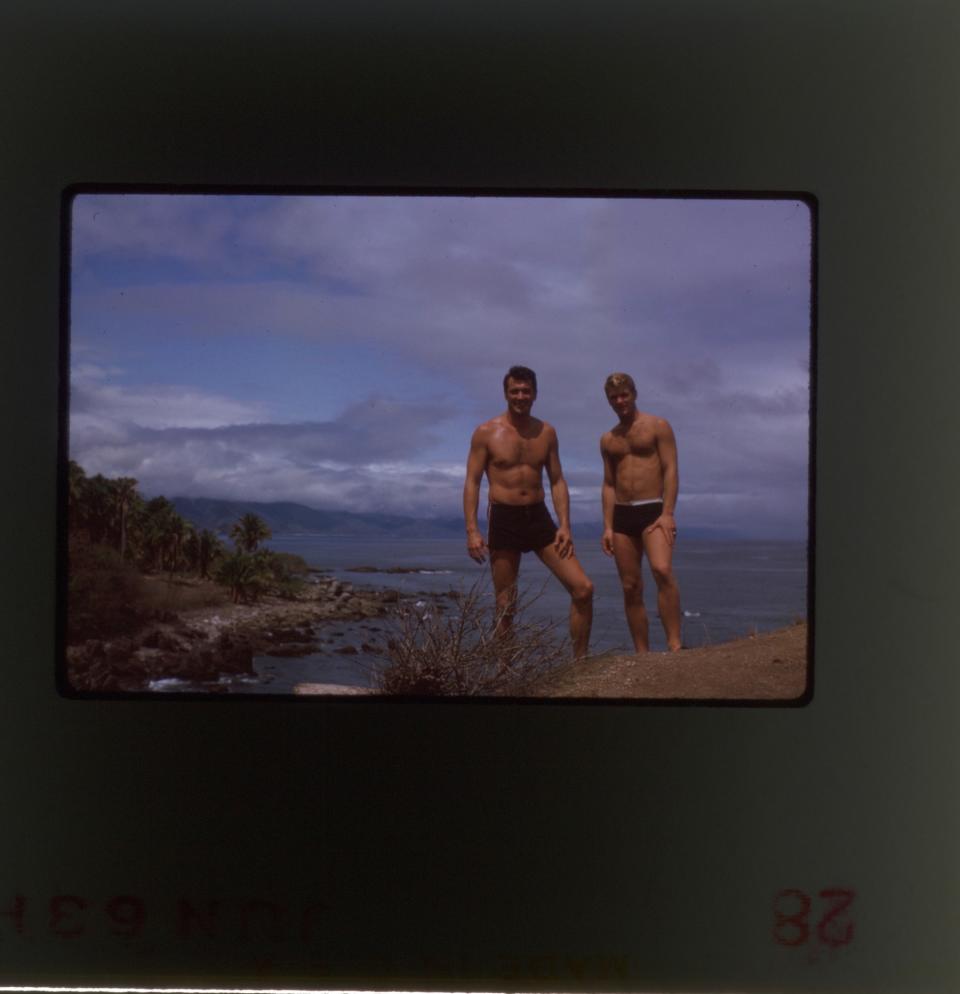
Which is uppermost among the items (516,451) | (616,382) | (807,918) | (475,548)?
(616,382)

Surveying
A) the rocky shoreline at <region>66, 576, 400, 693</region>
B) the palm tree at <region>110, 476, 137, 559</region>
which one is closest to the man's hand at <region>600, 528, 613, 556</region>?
the rocky shoreline at <region>66, 576, 400, 693</region>

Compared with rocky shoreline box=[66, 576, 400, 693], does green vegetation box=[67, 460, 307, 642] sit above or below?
above

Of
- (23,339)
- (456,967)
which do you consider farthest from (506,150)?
(456,967)

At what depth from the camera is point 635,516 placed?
206 centimetres

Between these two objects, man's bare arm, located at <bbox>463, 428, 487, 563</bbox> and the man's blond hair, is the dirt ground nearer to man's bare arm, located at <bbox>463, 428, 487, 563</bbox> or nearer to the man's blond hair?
man's bare arm, located at <bbox>463, 428, 487, 563</bbox>

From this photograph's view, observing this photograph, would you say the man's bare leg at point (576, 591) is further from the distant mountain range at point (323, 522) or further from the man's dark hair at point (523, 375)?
the man's dark hair at point (523, 375)

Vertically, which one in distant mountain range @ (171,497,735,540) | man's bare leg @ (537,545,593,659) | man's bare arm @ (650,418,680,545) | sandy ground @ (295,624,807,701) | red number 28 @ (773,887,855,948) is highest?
man's bare arm @ (650,418,680,545)

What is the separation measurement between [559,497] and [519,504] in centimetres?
10

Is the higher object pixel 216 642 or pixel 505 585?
pixel 505 585

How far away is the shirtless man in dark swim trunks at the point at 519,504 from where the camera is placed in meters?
2.05

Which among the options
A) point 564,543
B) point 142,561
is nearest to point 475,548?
point 564,543

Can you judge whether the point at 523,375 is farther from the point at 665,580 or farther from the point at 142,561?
the point at 142,561

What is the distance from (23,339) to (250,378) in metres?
0.58

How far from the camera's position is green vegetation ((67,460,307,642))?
208cm
